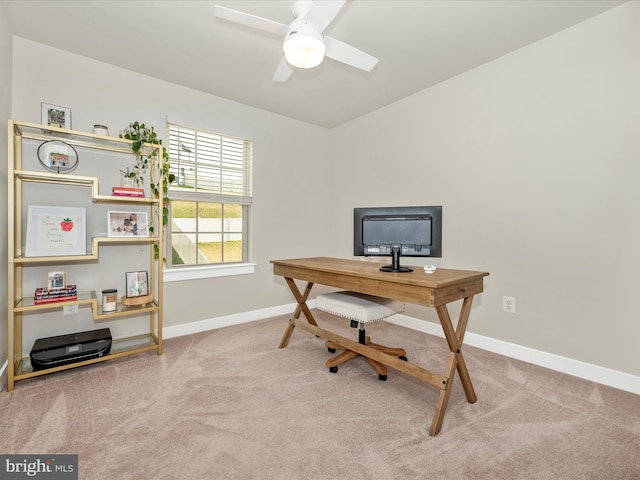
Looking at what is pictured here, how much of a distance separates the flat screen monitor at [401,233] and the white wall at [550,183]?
967mm

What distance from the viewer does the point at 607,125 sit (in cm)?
198

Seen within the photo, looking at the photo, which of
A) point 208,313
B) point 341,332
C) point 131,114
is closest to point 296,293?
point 341,332

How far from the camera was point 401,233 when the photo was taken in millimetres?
2025

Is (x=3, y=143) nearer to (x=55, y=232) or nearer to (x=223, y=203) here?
(x=55, y=232)

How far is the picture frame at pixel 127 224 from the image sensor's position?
7.95 ft

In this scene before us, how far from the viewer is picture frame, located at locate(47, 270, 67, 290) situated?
2258mm

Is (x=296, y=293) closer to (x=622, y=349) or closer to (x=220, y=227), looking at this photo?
(x=220, y=227)

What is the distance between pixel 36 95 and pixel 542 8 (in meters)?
3.70

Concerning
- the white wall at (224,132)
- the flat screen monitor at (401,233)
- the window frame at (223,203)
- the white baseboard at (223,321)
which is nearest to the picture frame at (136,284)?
the white wall at (224,132)

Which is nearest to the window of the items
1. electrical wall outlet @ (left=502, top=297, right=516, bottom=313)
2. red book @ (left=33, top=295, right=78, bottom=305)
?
red book @ (left=33, top=295, right=78, bottom=305)

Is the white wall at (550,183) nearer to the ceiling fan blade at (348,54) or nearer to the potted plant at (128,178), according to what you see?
the ceiling fan blade at (348,54)

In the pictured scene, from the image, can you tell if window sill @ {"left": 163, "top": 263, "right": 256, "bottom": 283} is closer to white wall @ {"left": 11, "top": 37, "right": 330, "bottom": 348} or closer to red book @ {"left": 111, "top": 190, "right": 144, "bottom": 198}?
white wall @ {"left": 11, "top": 37, "right": 330, "bottom": 348}

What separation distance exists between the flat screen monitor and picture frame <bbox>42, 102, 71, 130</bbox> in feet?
8.17

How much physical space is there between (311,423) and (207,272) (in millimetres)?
1984
